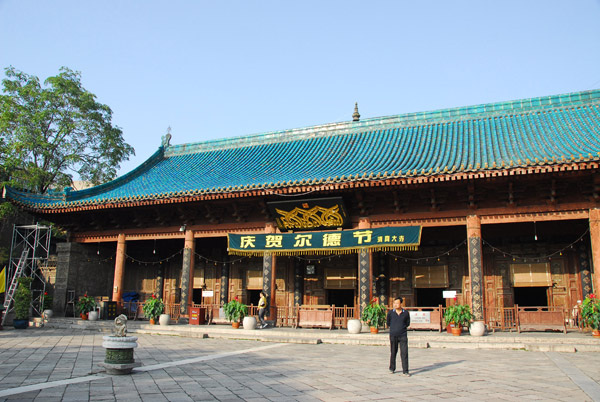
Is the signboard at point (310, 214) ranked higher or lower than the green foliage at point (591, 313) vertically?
higher

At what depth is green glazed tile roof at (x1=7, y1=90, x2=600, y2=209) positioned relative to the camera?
1481cm

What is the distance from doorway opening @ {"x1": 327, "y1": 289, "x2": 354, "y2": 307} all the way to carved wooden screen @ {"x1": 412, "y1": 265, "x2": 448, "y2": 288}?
136 inches

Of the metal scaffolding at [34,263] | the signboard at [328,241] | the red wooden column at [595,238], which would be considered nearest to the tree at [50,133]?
the metal scaffolding at [34,263]

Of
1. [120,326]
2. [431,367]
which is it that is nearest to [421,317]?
[431,367]

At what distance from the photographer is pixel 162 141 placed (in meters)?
24.0

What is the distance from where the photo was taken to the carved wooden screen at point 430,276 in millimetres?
16828

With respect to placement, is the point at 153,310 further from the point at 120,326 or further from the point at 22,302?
the point at 120,326

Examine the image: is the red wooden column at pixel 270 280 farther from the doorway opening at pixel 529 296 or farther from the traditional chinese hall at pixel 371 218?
the doorway opening at pixel 529 296

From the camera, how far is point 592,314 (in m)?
11.9

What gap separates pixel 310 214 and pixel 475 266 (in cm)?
532

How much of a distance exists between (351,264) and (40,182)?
1564 cm

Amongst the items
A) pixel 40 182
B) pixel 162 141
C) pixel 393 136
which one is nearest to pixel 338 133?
pixel 393 136

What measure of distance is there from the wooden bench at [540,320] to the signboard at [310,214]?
577 centimetres

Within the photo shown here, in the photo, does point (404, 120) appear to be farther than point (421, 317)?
Yes
